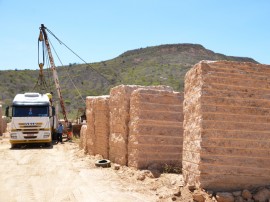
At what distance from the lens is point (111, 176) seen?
853cm

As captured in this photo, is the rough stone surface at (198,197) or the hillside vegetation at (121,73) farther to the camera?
the hillside vegetation at (121,73)

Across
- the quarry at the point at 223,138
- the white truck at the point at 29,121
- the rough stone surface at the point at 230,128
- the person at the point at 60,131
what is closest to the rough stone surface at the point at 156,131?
the quarry at the point at 223,138

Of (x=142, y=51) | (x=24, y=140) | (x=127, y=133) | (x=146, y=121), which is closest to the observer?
(x=146, y=121)

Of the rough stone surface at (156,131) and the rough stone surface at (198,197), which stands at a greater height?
the rough stone surface at (156,131)

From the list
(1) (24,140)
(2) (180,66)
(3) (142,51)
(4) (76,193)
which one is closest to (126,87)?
(4) (76,193)

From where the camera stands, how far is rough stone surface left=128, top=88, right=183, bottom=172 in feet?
27.1

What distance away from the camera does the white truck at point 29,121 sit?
1698cm

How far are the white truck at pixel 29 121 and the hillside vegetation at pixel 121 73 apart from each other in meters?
23.2

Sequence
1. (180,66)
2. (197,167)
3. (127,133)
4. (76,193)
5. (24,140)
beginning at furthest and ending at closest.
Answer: (180,66), (24,140), (127,133), (76,193), (197,167)

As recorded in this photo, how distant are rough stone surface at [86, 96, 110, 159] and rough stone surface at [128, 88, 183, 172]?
2413mm

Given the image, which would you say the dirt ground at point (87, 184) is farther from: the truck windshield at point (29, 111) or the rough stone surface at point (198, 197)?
the truck windshield at point (29, 111)

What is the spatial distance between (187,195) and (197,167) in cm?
57

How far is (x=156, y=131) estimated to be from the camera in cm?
835

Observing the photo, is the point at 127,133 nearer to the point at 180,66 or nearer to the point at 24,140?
the point at 24,140
